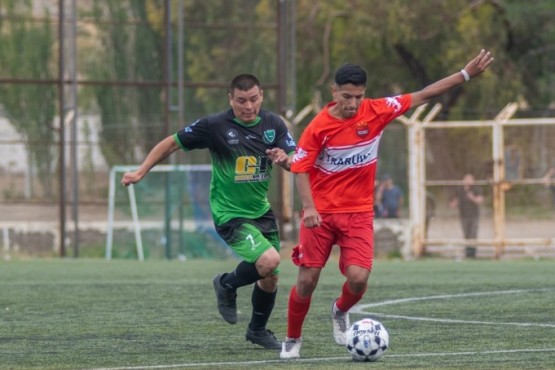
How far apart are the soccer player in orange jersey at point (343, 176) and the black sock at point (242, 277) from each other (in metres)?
0.56

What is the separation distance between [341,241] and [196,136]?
1.38 m

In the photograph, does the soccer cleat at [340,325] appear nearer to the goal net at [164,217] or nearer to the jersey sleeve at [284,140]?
the jersey sleeve at [284,140]

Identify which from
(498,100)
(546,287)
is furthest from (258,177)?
(498,100)

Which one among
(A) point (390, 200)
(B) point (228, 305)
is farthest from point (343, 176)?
(A) point (390, 200)

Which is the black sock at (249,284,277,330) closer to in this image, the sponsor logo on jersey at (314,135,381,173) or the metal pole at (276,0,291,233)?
the sponsor logo on jersey at (314,135,381,173)

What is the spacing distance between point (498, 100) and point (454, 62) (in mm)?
→ 1643

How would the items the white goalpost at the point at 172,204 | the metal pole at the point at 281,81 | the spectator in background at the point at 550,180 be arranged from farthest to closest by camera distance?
the metal pole at the point at 281,81 < the white goalpost at the point at 172,204 < the spectator in background at the point at 550,180

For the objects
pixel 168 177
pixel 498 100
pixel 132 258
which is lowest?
pixel 132 258

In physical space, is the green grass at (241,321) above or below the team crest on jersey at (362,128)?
below

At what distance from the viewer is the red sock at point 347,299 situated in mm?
8672

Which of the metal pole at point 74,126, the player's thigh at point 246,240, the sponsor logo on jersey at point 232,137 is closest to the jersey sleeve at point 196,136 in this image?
the sponsor logo on jersey at point 232,137

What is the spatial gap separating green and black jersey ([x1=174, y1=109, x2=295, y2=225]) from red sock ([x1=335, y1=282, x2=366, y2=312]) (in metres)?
0.87

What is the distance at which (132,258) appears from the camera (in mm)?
23109

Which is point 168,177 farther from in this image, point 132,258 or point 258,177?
point 258,177
